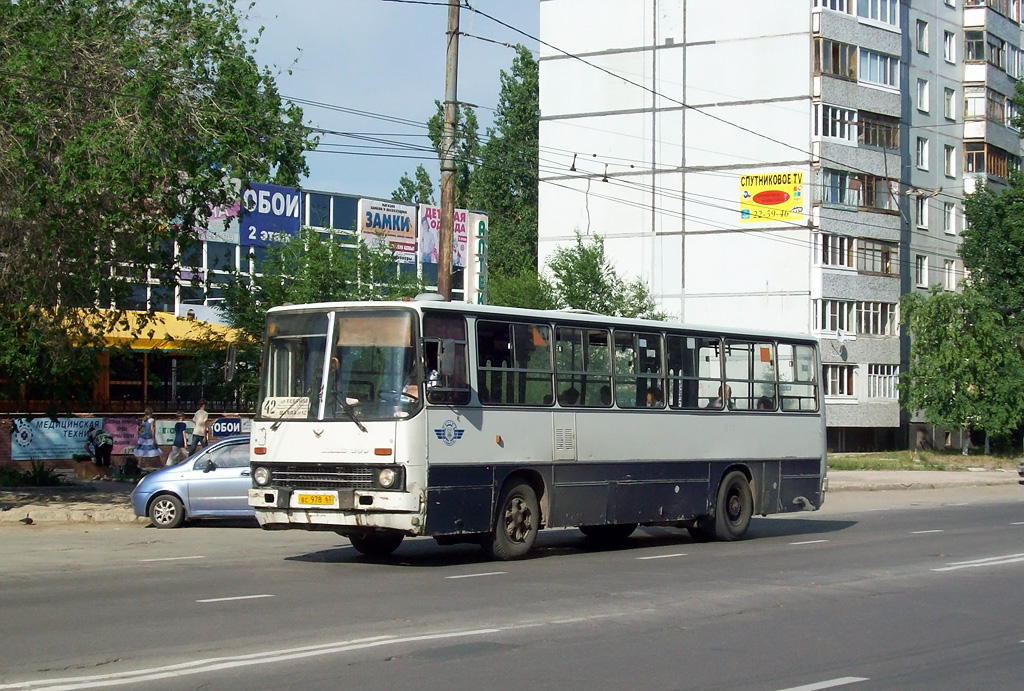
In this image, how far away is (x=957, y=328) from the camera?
54375 mm

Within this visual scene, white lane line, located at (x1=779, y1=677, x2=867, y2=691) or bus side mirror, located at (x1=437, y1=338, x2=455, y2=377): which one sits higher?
bus side mirror, located at (x1=437, y1=338, x2=455, y2=377)

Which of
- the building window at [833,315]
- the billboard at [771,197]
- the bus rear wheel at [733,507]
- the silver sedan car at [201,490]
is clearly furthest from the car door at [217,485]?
→ the billboard at [771,197]

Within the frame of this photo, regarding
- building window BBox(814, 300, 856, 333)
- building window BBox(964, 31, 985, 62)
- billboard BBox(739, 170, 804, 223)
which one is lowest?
building window BBox(814, 300, 856, 333)

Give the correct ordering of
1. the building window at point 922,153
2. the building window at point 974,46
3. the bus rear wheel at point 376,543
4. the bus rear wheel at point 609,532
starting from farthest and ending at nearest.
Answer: the building window at point 974,46
the building window at point 922,153
the bus rear wheel at point 609,532
the bus rear wheel at point 376,543

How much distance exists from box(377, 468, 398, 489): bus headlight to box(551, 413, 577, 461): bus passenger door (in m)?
2.76

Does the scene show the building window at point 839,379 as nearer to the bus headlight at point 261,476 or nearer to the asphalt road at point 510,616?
the asphalt road at point 510,616

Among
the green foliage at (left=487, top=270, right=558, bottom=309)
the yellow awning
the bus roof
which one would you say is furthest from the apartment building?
the bus roof

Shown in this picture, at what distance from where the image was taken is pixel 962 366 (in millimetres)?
53500

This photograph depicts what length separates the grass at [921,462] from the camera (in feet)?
157

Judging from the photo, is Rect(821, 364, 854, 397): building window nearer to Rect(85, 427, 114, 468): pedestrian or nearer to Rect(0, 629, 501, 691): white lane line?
Rect(85, 427, 114, 468): pedestrian

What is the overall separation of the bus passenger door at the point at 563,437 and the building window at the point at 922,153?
54167mm

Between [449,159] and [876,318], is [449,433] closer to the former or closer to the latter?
[449,159]

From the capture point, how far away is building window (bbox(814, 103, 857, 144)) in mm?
57969

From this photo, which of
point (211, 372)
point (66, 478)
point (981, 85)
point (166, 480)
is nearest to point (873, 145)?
point (981, 85)
